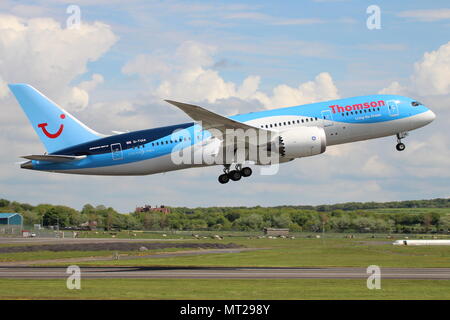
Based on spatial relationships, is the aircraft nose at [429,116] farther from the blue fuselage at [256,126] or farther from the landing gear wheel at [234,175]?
the landing gear wheel at [234,175]

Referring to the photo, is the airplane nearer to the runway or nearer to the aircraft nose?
the aircraft nose

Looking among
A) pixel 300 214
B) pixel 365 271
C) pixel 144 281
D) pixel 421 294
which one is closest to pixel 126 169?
pixel 144 281

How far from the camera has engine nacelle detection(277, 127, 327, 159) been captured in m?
59.0

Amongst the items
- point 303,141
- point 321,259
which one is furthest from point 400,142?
point 321,259

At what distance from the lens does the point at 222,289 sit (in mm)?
46031

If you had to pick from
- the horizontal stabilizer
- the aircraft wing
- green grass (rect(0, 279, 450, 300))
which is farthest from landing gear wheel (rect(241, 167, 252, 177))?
the horizontal stabilizer

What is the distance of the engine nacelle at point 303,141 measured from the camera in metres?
59.0

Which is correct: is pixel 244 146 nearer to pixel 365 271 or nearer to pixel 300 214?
pixel 365 271

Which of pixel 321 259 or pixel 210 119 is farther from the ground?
pixel 210 119

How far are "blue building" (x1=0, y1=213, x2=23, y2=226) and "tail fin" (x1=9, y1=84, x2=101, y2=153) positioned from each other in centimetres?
11519

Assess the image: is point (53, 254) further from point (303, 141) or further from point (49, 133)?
point (303, 141)

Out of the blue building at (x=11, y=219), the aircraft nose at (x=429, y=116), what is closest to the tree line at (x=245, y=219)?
the blue building at (x=11, y=219)

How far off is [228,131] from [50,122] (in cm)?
1683

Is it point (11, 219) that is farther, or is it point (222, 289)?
point (11, 219)
